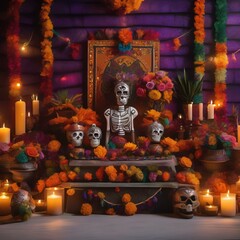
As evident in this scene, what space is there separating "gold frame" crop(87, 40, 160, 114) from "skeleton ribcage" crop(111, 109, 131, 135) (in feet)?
1.83

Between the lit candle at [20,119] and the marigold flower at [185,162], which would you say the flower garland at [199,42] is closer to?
the marigold flower at [185,162]

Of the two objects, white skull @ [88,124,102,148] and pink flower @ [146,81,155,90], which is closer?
white skull @ [88,124,102,148]

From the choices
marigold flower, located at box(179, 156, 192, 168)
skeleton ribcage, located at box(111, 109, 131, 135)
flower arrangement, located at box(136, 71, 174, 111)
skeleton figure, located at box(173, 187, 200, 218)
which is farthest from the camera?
flower arrangement, located at box(136, 71, 174, 111)

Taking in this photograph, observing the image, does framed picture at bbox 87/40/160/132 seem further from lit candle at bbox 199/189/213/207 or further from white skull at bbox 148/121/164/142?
lit candle at bbox 199/189/213/207

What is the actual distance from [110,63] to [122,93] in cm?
65

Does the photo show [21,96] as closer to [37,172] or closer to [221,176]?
[37,172]

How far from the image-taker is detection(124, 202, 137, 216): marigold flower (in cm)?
388

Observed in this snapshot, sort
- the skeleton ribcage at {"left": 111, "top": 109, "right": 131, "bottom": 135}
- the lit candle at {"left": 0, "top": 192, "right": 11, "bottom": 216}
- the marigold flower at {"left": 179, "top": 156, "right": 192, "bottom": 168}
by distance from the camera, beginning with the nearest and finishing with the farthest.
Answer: the lit candle at {"left": 0, "top": 192, "right": 11, "bottom": 216} → the marigold flower at {"left": 179, "top": 156, "right": 192, "bottom": 168} → the skeleton ribcage at {"left": 111, "top": 109, "right": 131, "bottom": 135}

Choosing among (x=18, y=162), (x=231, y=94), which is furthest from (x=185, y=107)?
(x=18, y=162)

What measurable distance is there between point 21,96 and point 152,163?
6.59 feet

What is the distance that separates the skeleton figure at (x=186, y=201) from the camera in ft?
12.4

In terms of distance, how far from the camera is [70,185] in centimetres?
396

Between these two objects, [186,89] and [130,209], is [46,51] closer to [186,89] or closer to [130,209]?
[186,89]

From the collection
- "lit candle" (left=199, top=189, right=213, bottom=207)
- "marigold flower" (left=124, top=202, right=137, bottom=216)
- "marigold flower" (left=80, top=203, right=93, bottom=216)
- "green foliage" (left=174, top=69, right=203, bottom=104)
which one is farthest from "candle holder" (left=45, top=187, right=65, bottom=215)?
"green foliage" (left=174, top=69, right=203, bottom=104)
